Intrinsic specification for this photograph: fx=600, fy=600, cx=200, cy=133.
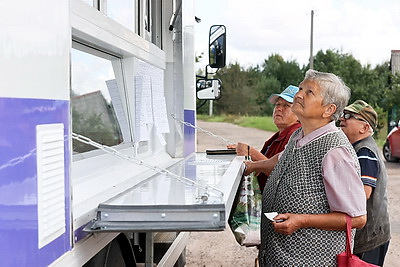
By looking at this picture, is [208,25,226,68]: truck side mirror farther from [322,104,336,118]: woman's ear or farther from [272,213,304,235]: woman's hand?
[272,213,304,235]: woman's hand

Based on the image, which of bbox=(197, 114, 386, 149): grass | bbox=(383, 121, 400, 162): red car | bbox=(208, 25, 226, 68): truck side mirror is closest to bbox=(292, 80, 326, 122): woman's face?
bbox=(208, 25, 226, 68): truck side mirror

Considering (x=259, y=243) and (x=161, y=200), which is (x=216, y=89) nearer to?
(x=259, y=243)

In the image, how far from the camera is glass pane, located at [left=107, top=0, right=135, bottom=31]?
342cm

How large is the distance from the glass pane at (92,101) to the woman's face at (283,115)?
136 centimetres

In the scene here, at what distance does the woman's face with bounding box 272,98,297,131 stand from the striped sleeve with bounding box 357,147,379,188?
2.67ft

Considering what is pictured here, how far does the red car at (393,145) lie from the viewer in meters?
14.8

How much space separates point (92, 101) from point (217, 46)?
9.40ft

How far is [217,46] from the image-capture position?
5.88m

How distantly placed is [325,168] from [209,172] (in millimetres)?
731

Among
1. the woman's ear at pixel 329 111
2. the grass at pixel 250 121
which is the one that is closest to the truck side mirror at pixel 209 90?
the woman's ear at pixel 329 111

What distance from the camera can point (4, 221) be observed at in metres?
1.38

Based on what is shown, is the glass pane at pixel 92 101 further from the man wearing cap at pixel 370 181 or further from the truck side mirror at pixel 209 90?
the truck side mirror at pixel 209 90

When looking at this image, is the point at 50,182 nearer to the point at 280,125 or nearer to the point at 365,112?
the point at 365,112

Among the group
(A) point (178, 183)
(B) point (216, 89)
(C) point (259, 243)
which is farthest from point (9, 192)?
(B) point (216, 89)
